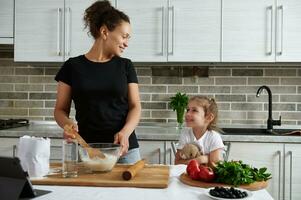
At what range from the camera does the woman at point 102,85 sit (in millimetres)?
2020

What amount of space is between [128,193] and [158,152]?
4.88 feet

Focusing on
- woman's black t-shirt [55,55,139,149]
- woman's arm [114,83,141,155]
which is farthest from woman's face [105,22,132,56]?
woman's arm [114,83,141,155]

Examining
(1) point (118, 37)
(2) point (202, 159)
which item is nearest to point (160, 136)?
(2) point (202, 159)

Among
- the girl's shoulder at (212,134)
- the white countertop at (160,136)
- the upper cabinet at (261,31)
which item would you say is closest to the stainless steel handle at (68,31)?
the white countertop at (160,136)

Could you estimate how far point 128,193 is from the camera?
1.29 metres

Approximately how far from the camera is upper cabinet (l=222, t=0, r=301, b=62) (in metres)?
2.95

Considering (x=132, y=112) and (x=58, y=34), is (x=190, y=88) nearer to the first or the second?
(x=58, y=34)

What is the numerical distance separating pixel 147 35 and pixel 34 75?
3.80ft

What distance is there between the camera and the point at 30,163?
56.9 inches

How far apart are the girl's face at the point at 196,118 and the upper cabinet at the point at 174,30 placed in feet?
3.01

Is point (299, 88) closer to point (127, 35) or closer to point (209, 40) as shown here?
point (209, 40)

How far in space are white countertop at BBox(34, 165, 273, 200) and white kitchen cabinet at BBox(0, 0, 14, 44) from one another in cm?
211

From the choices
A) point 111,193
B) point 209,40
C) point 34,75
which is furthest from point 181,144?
point 34,75

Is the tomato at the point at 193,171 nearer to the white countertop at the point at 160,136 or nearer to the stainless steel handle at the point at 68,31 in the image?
the white countertop at the point at 160,136
